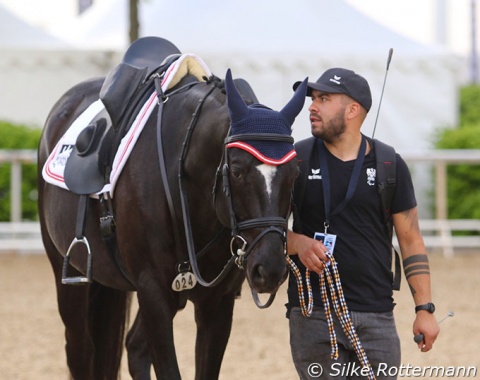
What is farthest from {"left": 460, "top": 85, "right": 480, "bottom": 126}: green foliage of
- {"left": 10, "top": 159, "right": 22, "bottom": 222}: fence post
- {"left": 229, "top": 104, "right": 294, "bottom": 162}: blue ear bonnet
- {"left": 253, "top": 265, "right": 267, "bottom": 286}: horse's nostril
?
{"left": 253, "top": 265, "right": 267, "bottom": 286}: horse's nostril

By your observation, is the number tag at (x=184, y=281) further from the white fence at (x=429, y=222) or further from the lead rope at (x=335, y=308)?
the white fence at (x=429, y=222)

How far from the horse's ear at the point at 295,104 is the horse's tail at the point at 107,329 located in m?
2.20

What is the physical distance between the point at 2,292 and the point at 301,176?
7.30 metres

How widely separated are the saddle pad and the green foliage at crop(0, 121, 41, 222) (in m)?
8.05

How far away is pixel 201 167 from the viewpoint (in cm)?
452

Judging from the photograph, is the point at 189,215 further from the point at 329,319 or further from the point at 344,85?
the point at 344,85

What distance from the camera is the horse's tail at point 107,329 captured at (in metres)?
6.06

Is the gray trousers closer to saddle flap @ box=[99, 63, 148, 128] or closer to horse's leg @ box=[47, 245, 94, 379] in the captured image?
Answer: saddle flap @ box=[99, 63, 148, 128]

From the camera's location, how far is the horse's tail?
19.9 feet

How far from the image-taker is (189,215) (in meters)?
4.60

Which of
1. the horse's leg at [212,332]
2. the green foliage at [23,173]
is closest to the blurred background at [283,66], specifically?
the green foliage at [23,173]

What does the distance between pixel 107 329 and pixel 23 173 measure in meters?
8.11

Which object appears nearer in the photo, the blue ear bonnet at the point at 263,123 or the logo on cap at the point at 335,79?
the blue ear bonnet at the point at 263,123

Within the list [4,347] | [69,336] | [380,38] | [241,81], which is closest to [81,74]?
[380,38]
